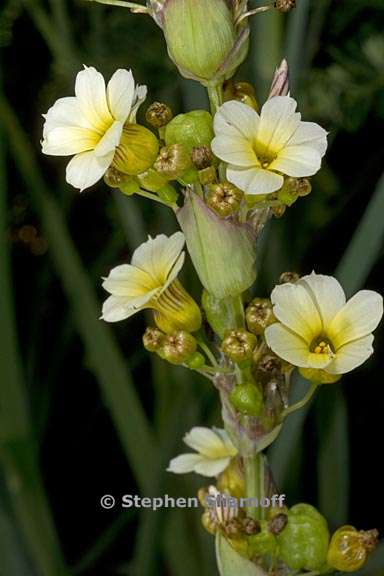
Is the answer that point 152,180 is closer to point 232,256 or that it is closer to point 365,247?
point 232,256

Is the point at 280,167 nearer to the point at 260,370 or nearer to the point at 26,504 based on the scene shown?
the point at 260,370

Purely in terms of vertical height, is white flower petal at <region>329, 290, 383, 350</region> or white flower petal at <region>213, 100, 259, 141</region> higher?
white flower petal at <region>213, 100, 259, 141</region>

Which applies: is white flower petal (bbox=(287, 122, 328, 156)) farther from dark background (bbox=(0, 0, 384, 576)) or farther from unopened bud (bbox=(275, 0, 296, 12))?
dark background (bbox=(0, 0, 384, 576))

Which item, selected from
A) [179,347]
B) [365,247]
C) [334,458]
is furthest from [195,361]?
[334,458]

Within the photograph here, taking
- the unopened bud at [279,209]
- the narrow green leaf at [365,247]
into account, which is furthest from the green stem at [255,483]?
the narrow green leaf at [365,247]

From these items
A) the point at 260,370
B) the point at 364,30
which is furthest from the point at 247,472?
the point at 364,30
